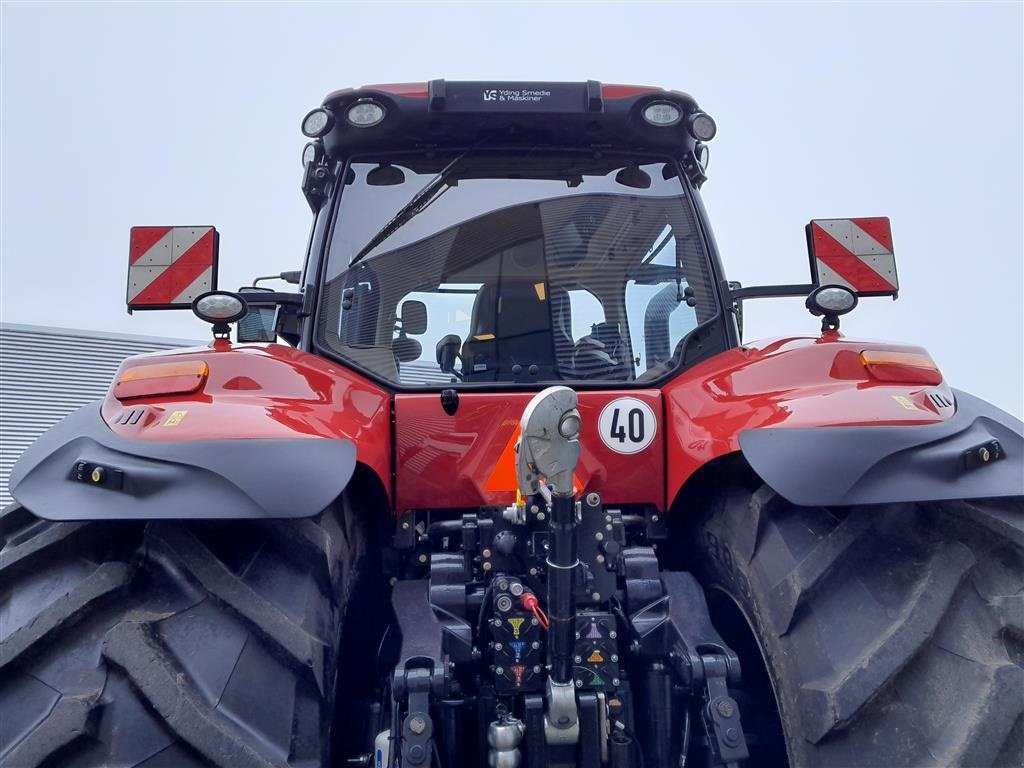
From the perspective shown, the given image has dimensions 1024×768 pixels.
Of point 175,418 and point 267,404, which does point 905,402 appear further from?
point 175,418

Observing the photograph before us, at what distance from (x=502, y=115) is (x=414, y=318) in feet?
2.21

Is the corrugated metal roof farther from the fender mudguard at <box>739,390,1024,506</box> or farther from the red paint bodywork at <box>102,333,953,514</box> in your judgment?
the fender mudguard at <box>739,390,1024,506</box>

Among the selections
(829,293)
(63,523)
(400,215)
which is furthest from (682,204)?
(63,523)

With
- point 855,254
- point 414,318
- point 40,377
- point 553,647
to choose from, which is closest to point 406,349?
point 414,318

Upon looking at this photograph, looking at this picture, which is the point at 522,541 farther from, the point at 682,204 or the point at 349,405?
the point at 682,204

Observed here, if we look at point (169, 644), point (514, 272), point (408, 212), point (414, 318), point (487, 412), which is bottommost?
point (169, 644)

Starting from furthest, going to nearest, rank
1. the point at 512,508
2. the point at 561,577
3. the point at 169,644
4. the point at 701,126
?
1. the point at 701,126
2. the point at 512,508
3. the point at 561,577
4. the point at 169,644

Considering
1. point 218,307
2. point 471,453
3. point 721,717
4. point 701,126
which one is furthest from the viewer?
point 701,126

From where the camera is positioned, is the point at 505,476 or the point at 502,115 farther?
the point at 502,115

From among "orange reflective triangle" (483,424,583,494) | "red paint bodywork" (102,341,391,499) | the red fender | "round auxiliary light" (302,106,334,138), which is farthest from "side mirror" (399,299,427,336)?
the red fender

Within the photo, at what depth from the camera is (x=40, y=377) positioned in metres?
9.46

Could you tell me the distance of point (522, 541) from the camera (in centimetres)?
196

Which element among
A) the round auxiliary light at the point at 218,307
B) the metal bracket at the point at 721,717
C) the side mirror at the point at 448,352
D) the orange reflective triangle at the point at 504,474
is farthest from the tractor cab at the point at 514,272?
the metal bracket at the point at 721,717

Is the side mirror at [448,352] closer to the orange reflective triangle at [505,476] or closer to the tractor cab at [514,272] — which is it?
the tractor cab at [514,272]
